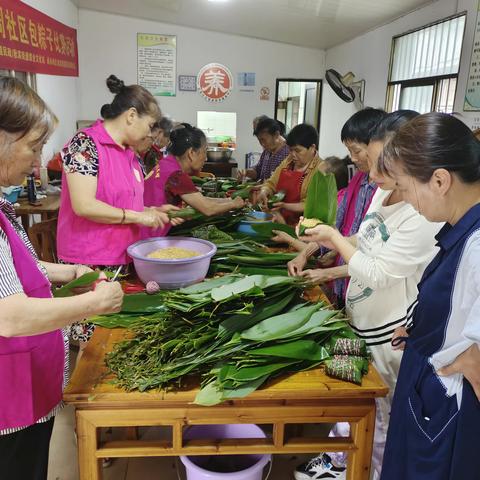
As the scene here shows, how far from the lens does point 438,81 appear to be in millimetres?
4031

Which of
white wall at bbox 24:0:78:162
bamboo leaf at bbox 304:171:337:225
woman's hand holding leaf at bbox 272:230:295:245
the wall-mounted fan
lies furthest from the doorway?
bamboo leaf at bbox 304:171:337:225

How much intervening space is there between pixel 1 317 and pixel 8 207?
0.35 meters

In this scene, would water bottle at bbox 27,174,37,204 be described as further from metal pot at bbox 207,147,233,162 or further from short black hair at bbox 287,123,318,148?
metal pot at bbox 207,147,233,162

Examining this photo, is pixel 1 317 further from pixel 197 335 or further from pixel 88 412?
pixel 197 335

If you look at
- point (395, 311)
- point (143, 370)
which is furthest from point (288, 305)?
point (143, 370)

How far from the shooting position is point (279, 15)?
5.42 meters

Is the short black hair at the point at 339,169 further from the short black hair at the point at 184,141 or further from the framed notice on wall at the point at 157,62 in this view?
the framed notice on wall at the point at 157,62

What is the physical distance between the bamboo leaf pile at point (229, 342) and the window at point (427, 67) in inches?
125

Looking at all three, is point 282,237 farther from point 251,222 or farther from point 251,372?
point 251,372

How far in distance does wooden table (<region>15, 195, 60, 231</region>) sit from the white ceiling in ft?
9.64

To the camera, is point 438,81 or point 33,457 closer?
point 33,457

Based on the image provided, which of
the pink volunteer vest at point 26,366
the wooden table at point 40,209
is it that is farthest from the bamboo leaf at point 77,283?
the wooden table at point 40,209

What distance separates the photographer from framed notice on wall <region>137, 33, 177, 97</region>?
6.88 metres

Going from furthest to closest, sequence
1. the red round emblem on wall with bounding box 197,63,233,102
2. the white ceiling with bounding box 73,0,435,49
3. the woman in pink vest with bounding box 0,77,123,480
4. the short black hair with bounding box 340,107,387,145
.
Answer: the red round emblem on wall with bounding box 197,63,233,102, the white ceiling with bounding box 73,0,435,49, the short black hair with bounding box 340,107,387,145, the woman in pink vest with bounding box 0,77,123,480
